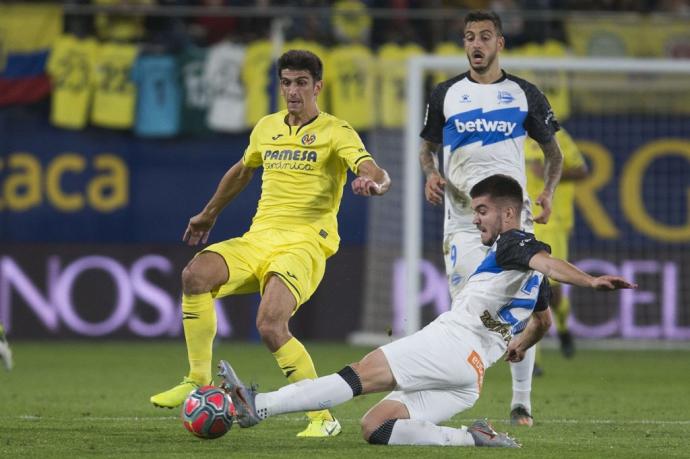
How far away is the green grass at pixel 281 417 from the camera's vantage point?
21.7ft

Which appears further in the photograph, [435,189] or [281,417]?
[281,417]

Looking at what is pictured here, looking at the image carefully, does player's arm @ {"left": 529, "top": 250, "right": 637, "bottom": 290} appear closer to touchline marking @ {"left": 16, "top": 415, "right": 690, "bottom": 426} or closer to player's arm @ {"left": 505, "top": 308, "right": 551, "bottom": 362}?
player's arm @ {"left": 505, "top": 308, "right": 551, "bottom": 362}

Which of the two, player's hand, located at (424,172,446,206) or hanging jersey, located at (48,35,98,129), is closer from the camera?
player's hand, located at (424,172,446,206)

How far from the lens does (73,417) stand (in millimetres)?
8266

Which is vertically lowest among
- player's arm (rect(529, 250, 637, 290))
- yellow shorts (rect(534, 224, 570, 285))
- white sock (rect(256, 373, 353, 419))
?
yellow shorts (rect(534, 224, 570, 285))

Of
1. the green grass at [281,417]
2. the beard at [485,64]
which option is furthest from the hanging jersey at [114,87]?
the beard at [485,64]

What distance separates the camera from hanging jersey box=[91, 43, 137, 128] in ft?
52.3

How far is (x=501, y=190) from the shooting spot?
6.55 metres

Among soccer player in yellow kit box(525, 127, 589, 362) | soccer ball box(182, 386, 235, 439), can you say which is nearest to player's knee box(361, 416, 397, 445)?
soccer ball box(182, 386, 235, 439)

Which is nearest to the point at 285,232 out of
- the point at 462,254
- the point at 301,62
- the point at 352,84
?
the point at 301,62

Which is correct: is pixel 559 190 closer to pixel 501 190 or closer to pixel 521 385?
pixel 521 385

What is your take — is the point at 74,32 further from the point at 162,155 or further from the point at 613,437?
the point at 613,437

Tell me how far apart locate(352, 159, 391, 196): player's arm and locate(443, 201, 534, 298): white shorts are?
43.1 inches

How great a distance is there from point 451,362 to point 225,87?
980 cm
